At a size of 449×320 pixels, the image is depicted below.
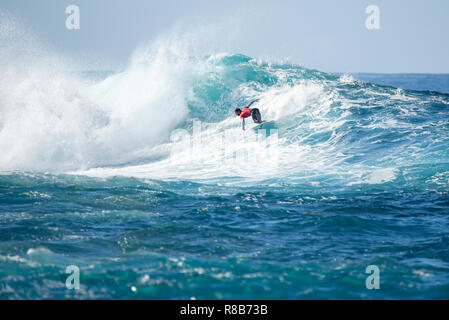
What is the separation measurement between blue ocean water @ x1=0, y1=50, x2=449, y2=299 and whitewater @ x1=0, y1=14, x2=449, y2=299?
0.04 metres

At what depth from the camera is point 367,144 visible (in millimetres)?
17156

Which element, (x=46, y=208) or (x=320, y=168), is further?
(x=320, y=168)

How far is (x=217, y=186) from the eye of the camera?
1339 cm

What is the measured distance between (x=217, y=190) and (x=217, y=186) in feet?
1.96

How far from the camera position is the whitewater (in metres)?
6.88

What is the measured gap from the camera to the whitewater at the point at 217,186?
6.88 meters

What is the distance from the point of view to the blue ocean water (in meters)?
6.82

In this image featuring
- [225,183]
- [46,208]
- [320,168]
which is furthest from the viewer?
[320,168]

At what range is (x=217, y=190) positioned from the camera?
504 inches

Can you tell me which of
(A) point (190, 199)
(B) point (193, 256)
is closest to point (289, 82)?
(A) point (190, 199)

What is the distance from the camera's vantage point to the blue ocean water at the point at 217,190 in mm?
6824

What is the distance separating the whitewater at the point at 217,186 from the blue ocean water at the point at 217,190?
1.7 inches
